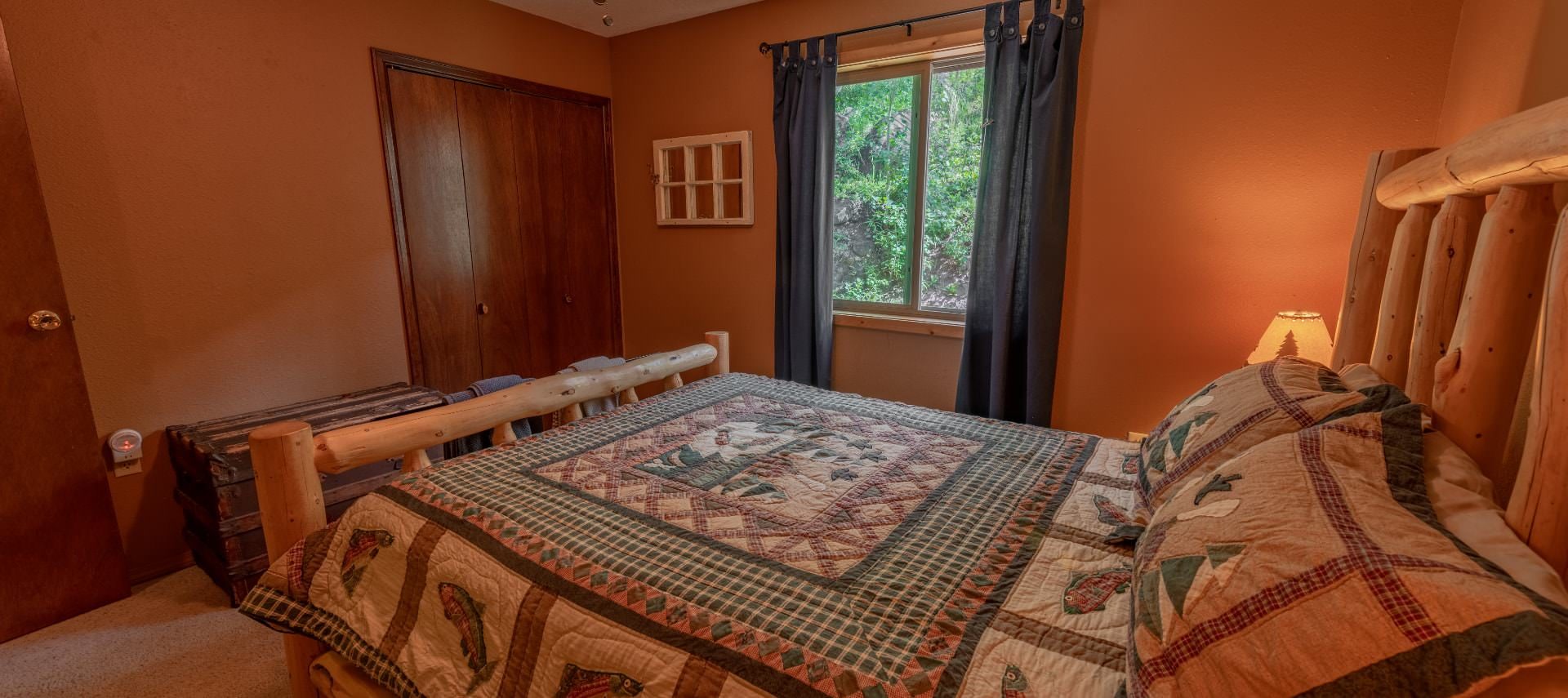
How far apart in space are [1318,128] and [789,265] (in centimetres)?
216

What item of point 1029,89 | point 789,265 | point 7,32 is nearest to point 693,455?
point 789,265

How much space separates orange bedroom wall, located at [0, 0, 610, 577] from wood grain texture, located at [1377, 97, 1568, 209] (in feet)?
11.5

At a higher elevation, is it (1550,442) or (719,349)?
(1550,442)

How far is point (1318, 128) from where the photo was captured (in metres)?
2.15

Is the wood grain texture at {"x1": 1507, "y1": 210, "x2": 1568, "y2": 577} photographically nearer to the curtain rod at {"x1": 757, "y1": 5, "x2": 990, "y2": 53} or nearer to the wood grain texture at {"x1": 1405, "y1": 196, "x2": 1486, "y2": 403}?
the wood grain texture at {"x1": 1405, "y1": 196, "x2": 1486, "y2": 403}

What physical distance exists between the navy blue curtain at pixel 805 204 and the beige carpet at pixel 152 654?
2.36 meters

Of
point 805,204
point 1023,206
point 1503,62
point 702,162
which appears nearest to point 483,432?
point 805,204

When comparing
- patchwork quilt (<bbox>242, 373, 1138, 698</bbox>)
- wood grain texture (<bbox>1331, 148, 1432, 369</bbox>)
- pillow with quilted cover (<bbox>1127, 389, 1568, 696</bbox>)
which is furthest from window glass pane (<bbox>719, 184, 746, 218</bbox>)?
pillow with quilted cover (<bbox>1127, 389, 1568, 696</bbox>)

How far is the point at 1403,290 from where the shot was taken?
1.30m

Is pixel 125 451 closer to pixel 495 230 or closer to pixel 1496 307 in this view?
pixel 495 230

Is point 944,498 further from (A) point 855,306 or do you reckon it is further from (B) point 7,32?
(B) point 7,32

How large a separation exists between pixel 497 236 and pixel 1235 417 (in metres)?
3.29

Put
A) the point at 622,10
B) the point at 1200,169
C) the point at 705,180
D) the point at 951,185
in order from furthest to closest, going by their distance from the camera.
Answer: the point at 705,180 → the point at 622,10 → the point at 951,185 → the point at 1200,169

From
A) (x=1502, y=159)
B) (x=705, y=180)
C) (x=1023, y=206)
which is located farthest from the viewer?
(x=705, y=180)
